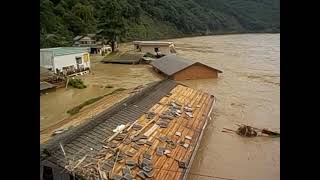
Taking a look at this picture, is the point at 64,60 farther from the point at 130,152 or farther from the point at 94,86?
the point at 130,152

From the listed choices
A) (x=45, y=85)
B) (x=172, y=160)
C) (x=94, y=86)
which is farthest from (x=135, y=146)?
(x=94, y=86)

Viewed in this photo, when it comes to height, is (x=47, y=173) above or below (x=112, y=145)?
below

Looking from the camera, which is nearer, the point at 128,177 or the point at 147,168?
the point at 128,177

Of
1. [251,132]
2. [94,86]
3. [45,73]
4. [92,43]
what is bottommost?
[251,132]

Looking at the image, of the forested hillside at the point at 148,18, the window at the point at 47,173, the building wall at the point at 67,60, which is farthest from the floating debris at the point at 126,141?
the building wall at the point at 67,60

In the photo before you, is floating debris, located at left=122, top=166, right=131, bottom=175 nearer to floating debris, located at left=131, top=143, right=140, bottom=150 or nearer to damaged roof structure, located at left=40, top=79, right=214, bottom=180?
damaged roof structure, located at left=40, top=79, right=214, bottom=180

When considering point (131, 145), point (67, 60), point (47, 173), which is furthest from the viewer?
point (67, 60)
